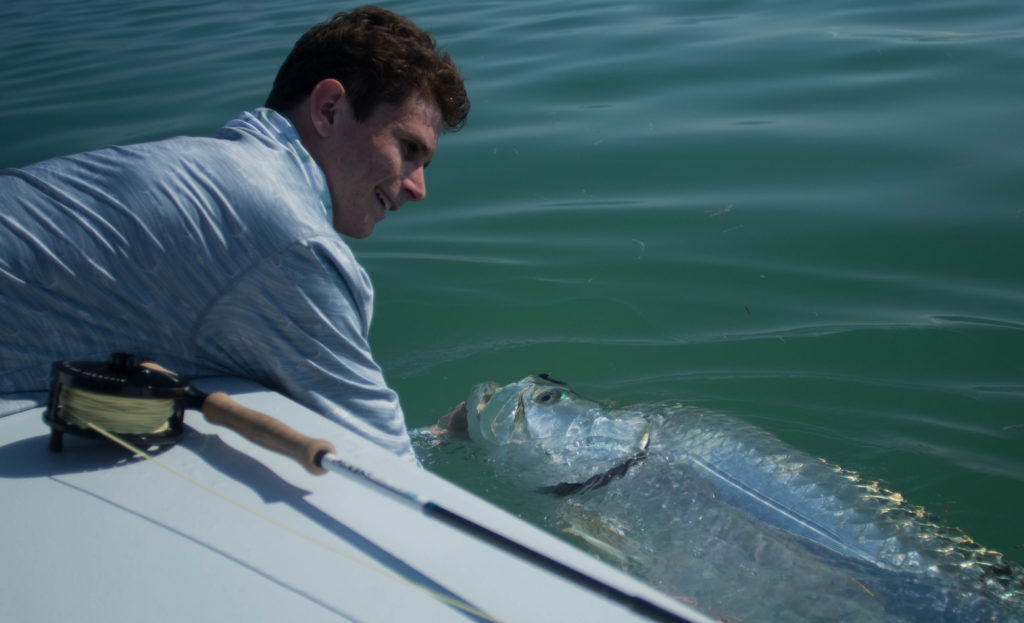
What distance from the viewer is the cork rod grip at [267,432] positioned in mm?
1360

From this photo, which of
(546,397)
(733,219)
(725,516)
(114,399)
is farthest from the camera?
(733,219)

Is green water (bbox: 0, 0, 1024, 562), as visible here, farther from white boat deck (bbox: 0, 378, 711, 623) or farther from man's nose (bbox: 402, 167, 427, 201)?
white boat deck (bbox: 0, 378, 711, 623)

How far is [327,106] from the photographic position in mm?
2025

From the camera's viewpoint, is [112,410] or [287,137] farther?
[287,137]

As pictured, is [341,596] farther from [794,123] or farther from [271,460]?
[794,123]

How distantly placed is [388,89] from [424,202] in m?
3.16

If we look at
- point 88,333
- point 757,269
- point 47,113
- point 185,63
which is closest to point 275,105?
point 88,333

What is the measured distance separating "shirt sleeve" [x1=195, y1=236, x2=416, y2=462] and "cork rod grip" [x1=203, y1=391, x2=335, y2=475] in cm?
25

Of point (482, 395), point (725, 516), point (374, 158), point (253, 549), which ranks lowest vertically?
point (725, 516)

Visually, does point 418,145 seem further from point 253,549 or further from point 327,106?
point 253,549

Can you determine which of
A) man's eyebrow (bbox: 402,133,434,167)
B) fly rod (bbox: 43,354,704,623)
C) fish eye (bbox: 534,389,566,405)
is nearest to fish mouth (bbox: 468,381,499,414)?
fish eye (bbox: 534,389,566,405)

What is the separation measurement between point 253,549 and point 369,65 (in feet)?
3.96

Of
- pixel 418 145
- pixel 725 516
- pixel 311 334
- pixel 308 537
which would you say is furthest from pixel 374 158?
pixel 725 516

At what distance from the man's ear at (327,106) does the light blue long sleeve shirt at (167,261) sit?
0.26 meters
